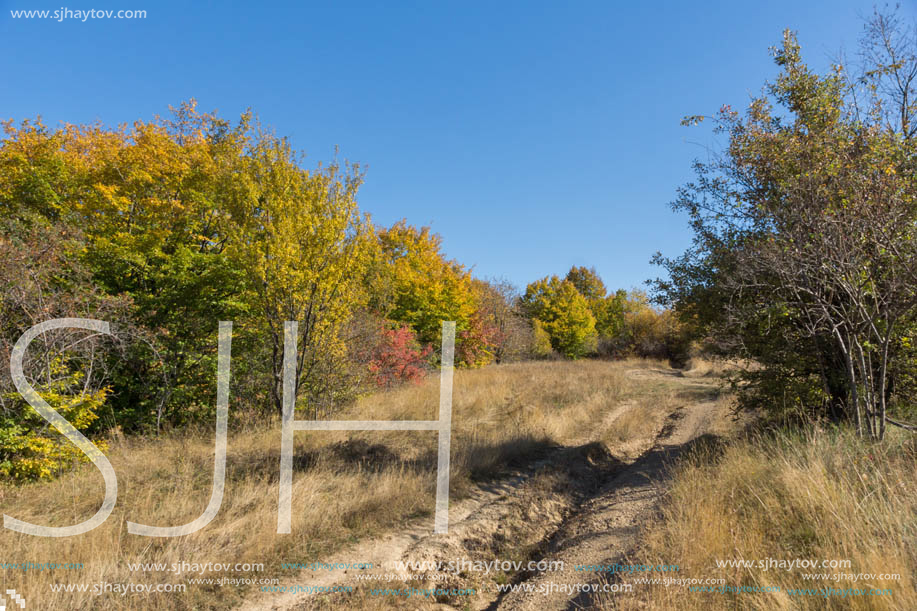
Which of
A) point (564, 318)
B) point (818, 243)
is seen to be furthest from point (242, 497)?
point (564, 318)

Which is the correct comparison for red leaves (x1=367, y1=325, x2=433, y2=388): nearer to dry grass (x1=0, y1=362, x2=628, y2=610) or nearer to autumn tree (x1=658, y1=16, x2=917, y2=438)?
dry grass (x1=0, y1=362, x2=628, y2=610)

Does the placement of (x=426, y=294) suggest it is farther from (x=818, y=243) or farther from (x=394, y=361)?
(x=818, y=243)

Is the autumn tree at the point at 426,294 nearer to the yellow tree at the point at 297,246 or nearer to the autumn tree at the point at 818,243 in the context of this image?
the yellow tree at the point at 297,246

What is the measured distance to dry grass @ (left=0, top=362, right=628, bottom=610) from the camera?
13.3 ft

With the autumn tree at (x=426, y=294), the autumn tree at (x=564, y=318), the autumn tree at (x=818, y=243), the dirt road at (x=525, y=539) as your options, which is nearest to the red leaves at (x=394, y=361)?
the autumn tree at (x=426, y=294)

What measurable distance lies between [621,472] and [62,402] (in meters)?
11.1

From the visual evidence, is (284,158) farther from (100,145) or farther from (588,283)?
(588,283)

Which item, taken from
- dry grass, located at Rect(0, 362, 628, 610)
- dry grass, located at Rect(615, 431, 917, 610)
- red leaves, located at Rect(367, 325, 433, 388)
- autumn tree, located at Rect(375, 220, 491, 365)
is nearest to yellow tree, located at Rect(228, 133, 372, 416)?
dry grass, located at Rect(0, 362, 628, 610)

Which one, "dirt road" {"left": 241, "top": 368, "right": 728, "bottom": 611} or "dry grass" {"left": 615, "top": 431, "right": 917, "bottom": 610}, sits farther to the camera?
"dirt road" {"left": 241, "top": 368, "right": 728, "bottom": 611}

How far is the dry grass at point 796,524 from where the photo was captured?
10.4ft

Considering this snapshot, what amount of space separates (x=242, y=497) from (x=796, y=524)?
22.6 ft

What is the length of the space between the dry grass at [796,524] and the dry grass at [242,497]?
3.55m

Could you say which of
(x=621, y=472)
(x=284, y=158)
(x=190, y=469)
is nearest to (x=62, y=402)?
(x=190, y=469)

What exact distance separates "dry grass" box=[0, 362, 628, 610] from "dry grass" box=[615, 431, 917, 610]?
11.7 feet
